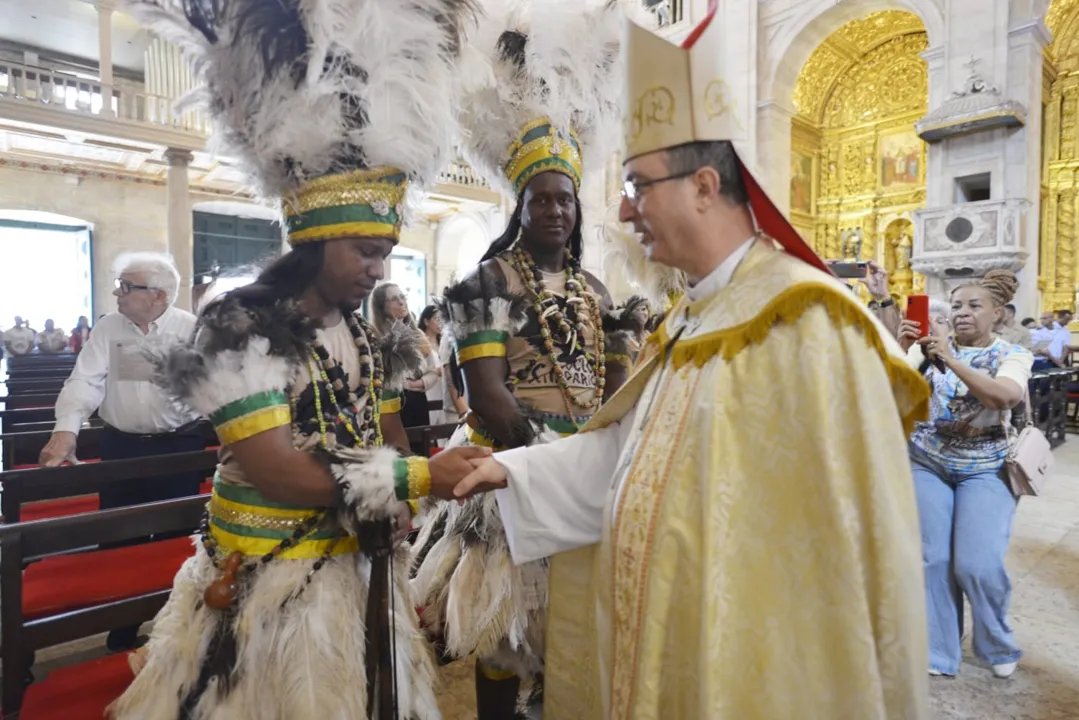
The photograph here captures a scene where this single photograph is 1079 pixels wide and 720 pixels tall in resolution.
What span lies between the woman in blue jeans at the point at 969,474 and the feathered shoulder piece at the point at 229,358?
2.65 metres

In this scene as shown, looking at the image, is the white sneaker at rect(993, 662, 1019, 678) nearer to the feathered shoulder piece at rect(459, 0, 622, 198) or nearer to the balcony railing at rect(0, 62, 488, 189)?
the feathered shoulder piece at rect(459, 0, 622, 198)

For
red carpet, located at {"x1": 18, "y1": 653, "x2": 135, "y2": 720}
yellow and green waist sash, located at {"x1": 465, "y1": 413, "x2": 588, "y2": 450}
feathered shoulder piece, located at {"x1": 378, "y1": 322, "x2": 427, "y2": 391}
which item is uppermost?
feathered shoulder piece, located at {"x1": 378, "y1": 322, "x2": 427, "y2": 391}

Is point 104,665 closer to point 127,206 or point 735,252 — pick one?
point 735,252

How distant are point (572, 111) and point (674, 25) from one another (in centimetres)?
1320

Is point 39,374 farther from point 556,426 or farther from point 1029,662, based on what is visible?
point 1029,662

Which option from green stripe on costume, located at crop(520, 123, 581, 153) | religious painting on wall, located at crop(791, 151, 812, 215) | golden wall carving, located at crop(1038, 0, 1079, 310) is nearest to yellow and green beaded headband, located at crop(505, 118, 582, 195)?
green stripe on costume, located at crop(520, 123, 581, 153)

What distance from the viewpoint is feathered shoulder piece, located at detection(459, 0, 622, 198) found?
232 centimetres

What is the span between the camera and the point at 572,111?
2.44m

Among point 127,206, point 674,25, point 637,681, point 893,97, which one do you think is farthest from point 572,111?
point 127,206

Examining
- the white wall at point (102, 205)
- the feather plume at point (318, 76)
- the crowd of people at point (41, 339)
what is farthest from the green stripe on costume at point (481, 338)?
the white wall at point (102, 205)

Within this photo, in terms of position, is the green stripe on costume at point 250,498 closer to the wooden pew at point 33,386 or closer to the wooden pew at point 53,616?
the wooden pew at point 53,616

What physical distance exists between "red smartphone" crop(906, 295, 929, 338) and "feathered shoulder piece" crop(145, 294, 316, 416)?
2.44 meters

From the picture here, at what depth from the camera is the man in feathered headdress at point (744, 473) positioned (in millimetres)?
1200

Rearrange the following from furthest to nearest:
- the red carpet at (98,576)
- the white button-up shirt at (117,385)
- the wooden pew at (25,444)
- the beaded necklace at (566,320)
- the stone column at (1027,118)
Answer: the stone column at (1027,118)
the wooden pew at (25,444)
the white button-up shirt at (117,385)
the red carpet at (98,576)
the beaded necklace at (566,320)
